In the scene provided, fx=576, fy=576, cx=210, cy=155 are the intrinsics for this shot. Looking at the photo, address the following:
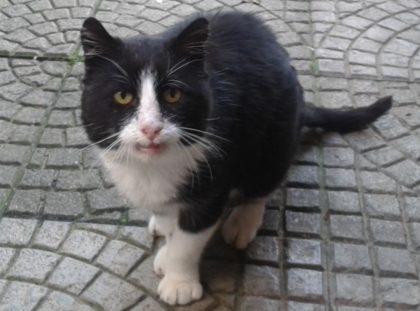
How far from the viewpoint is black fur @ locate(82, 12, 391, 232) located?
4.94ft

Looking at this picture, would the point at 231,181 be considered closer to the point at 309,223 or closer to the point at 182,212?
the point at 182,212

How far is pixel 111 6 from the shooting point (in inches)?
129

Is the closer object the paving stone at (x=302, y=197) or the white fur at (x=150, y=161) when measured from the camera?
Answer: the white fur at (x=150, y=161)

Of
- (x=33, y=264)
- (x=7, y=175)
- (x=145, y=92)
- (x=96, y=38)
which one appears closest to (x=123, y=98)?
(x=145, y=92)

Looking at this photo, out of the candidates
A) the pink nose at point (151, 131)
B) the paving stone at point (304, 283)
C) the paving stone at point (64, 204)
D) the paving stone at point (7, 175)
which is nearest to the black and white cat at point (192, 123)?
the pink nose at point (151, 131)

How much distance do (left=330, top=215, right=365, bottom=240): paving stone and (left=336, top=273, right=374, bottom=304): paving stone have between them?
0.18 metres

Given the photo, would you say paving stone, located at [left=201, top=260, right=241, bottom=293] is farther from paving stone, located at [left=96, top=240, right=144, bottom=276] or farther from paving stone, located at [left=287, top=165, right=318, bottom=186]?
paving stone, located at [left=287, top=165, right=318, bottom=186]

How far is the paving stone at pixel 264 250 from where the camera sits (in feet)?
6.66

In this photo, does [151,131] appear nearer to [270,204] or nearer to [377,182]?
[270,204]

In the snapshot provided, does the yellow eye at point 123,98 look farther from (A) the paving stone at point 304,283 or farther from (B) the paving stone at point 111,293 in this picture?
(A) the paving stone at point 304,283

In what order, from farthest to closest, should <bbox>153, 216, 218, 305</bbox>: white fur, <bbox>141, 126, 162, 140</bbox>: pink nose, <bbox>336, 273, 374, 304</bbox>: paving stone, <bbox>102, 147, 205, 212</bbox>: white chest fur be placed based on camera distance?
<bbox>336, 273, 374, 304</bbox>: paving stone, <bbox>153, 216, 218, 305</bbox>: white fur, <bbox>102, 147, 205, 212</bbox>: white chest fur, <bbox>141, 126, 162, 140</bbox>: pink nose

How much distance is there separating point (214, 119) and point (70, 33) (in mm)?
1700

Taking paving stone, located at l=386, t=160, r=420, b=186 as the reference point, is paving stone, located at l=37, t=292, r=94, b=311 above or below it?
below

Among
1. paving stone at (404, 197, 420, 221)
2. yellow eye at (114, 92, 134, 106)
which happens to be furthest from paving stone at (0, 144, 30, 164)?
paving stone at (404, 197, 420, 221)
